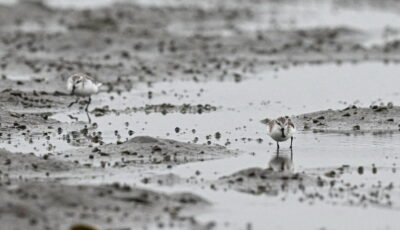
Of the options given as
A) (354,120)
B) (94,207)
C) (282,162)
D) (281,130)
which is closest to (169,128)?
(281,130)

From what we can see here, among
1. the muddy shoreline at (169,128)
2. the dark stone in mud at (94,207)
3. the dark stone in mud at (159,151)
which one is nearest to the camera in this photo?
the dark stone in mud at (94,207)

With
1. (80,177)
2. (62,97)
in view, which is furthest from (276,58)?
(80,177)

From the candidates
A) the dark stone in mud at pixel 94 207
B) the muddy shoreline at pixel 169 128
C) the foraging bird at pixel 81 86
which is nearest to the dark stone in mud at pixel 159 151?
the muddy shoreline at pixel 169 128

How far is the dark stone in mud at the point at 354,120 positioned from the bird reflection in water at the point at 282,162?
3221mm

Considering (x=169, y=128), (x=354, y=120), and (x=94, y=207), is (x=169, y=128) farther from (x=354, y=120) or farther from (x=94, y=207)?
(x=94, y=207)

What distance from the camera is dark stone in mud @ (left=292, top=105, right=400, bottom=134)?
80.9 ft

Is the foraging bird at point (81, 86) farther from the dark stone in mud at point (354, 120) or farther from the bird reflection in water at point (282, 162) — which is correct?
the bird reflection in water at point (282, 162)

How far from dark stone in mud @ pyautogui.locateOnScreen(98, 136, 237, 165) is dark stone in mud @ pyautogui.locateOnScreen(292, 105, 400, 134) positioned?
13.5 feet

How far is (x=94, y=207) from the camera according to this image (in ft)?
52.1

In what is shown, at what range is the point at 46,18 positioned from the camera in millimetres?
50562

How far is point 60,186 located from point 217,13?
38186 millimetres

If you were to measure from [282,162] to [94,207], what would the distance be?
5.98 metres

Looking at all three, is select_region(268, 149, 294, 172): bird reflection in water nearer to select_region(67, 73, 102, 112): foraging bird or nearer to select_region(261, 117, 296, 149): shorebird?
select_region(261, 117, 296, 149): shorebird

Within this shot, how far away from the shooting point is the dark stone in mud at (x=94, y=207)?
49.2 ft
